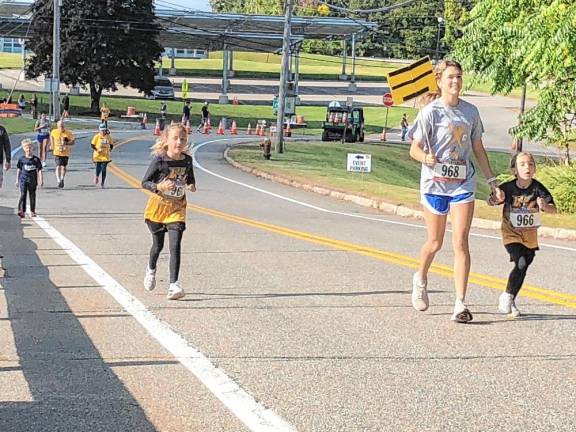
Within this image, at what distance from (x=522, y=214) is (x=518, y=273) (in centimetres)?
50

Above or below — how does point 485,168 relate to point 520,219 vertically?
above

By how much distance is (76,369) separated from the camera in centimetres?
646

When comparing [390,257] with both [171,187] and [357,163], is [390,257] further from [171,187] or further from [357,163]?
[357,163]

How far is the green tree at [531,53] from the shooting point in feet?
62.7

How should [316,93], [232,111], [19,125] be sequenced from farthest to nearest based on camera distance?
1. [316,93]
2. [232,111]
3. [19,125]

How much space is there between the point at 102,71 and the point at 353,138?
73.2 feet

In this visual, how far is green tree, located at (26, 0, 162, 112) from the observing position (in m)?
70.1

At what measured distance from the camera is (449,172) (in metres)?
7.93

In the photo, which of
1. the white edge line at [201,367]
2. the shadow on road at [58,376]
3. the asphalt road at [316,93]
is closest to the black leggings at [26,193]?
the white edge line at [201,367]

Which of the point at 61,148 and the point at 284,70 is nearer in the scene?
the point at 61,148

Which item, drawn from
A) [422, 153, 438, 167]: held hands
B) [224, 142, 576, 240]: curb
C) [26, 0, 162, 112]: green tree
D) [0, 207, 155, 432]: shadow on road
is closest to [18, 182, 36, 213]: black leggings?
[224, 142, 576, 240]: curb

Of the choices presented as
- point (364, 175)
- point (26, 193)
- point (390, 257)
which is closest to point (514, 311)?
point (390, 257)

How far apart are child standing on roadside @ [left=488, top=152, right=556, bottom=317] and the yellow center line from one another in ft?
2.55

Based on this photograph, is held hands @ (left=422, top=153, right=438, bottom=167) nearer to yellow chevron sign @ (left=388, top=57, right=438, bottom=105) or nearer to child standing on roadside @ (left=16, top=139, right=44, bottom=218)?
child standing on roadside @ (left=16, top=139, right=44, bottom=218)
